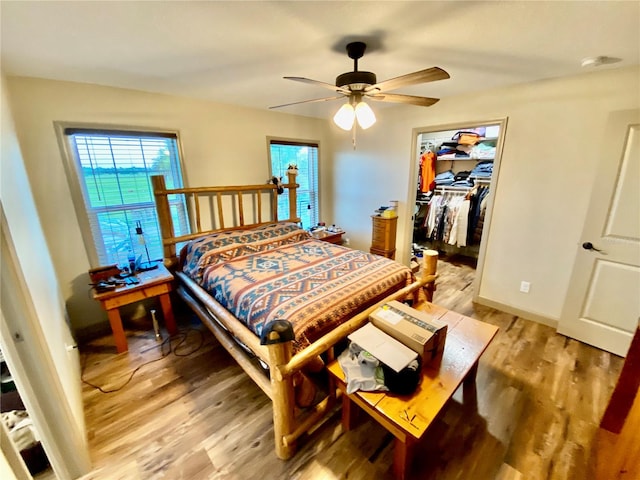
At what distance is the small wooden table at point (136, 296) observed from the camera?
2133 millimetres

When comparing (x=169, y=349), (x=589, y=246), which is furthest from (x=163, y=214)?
(x=589, y=246)

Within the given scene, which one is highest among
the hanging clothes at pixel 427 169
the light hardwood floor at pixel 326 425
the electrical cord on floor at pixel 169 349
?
the hanging clothes at pixel 427 169

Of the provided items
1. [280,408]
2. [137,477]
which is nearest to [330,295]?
[280,408]

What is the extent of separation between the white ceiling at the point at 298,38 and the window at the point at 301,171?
1356mm

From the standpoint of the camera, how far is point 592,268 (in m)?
2.20

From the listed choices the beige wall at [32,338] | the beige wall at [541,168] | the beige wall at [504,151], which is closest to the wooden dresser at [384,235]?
the beige wall at [504,151]

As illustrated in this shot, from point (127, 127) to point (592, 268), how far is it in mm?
4207

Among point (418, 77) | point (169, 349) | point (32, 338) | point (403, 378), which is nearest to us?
point (32, 338)

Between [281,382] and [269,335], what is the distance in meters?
0.31

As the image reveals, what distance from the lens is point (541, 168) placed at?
2389 millimetres

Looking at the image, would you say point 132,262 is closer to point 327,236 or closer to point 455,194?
point 327,236

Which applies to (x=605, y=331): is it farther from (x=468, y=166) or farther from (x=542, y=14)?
(x=468, y=166)

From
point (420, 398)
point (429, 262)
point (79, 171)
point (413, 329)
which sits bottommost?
point (420, 398)

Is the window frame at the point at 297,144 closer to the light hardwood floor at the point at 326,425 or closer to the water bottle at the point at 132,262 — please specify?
the water bottle at the point at 132,262
